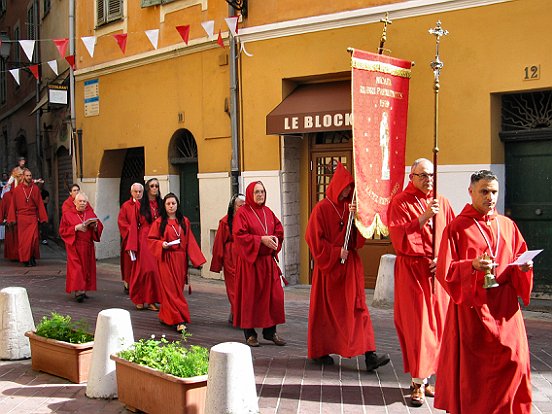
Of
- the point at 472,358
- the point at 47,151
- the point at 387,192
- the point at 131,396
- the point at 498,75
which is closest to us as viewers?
the point at 472,358

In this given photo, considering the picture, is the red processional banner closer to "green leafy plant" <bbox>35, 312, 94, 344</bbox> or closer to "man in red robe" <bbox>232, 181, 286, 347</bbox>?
"man in red robe" <bbox>232, 181, 286, 347</bbox>

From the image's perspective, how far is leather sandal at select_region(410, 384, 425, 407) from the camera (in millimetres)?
6129

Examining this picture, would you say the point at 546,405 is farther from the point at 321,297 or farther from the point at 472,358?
the point at 321,297

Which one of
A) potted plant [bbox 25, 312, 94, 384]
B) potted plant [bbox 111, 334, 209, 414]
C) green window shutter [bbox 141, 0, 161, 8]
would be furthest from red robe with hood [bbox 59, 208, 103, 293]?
potted plant [bbox 111, 334, 209, 414]

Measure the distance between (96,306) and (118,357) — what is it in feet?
17.6

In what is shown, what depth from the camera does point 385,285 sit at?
10.6m

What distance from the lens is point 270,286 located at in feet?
28.2

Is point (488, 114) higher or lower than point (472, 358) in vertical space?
higher

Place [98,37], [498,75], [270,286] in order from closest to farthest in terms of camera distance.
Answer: [270,286] → [498,75] → [98,37]

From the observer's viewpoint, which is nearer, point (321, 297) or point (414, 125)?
point (321, 297)

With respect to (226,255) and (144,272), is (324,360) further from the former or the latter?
(144,272)

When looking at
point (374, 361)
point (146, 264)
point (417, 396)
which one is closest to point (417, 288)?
point (417, 396)

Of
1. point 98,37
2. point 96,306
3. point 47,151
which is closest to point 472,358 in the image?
point 96,306

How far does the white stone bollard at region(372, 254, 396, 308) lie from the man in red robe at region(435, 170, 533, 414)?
5446mm
